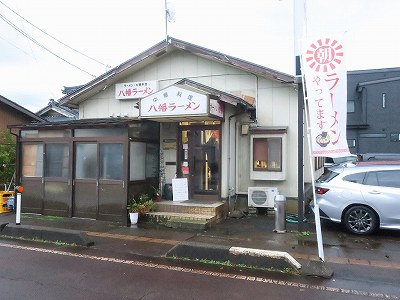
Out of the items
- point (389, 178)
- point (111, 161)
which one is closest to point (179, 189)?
point (111, 161)

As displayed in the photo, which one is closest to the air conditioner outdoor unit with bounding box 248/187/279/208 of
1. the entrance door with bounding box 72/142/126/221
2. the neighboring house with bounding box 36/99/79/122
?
the entrance door with bounding box 72/142/126/221

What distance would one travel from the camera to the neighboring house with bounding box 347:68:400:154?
2686cm

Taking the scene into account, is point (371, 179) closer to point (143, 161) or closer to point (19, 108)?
point (143, 161)

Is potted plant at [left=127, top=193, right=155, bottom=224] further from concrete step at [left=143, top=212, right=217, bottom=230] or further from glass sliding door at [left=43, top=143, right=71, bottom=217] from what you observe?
glass sliding door at [left=43, top=143, right=71, bottom=217]

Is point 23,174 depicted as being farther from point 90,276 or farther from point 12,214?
point 90,276

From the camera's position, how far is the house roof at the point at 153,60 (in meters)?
10.8

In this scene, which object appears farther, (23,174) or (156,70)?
(156,70)

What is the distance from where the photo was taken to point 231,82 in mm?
11648

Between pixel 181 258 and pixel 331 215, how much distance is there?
413cm

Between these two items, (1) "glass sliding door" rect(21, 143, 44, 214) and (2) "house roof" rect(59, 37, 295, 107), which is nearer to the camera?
(2) "house roof" rect(59, 37, 295, 107)

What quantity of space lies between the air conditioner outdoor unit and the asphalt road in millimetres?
4836

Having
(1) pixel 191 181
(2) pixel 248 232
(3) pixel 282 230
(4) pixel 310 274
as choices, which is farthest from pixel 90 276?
(1) pixel 191 181

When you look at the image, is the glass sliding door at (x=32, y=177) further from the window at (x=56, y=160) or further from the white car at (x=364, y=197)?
the white car at (x=364, y=197)

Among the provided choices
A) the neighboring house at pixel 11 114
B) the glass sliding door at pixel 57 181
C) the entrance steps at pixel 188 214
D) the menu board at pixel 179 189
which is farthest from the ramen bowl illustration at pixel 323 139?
the neighboring house at pixel 11 114
